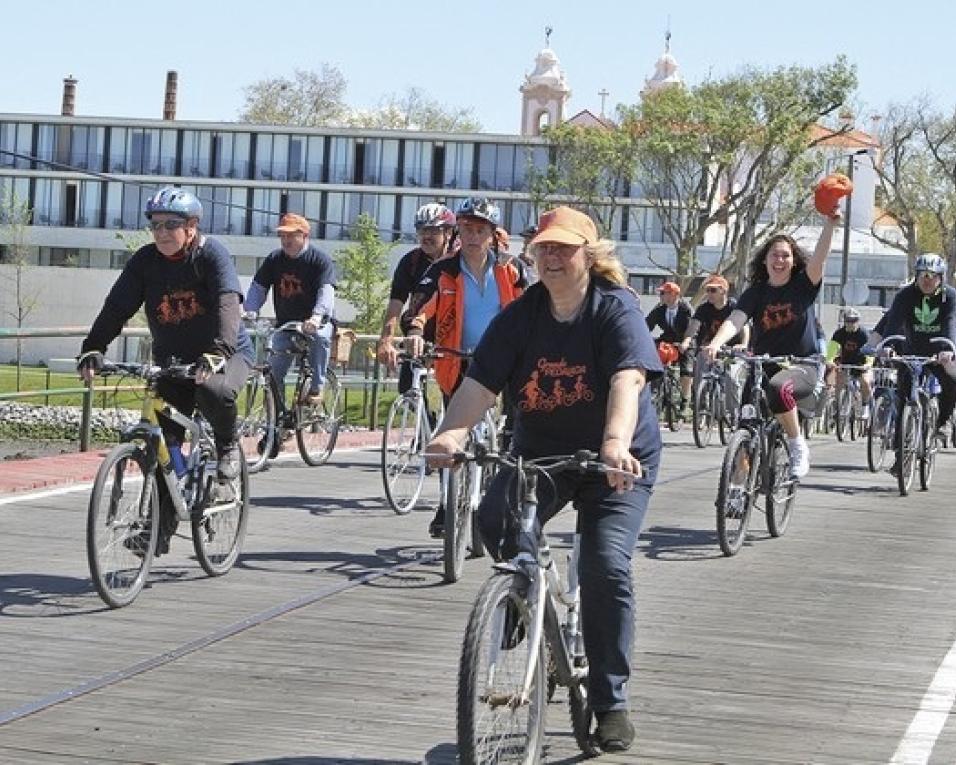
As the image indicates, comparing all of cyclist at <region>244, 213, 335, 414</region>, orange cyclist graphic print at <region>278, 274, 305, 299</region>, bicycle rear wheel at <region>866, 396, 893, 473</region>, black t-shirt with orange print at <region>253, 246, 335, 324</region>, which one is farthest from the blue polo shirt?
bicycle rear wheel at <region>866, 396, 893, 473</region>

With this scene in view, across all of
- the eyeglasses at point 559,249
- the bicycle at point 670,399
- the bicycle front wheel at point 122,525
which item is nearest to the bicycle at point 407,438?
the bicycle front wheel at point 122,525

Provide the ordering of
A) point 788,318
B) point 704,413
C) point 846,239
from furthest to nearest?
point 846,239 < point 704,413 < point 788,318

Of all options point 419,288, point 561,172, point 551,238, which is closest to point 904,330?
point 419,288

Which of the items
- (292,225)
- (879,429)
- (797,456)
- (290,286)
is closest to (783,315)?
(797,456)

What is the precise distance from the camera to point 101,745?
6758 mm

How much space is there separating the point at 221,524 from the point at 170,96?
119612 millimetres

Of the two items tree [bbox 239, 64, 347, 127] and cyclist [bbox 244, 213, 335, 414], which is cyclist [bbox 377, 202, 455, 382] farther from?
tree [bbox 239, 64, 347, 127]

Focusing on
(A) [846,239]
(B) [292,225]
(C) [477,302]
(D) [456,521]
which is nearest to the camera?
(D) [456,521]

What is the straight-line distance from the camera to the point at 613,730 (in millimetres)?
6660

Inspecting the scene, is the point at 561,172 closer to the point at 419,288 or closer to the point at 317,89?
the point at 317,89

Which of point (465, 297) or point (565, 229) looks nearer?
point (565, 229)

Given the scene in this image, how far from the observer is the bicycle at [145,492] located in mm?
9234

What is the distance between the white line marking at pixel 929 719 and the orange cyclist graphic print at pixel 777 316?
15.7 ft

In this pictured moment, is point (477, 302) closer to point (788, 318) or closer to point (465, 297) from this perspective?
point (465, 297)
